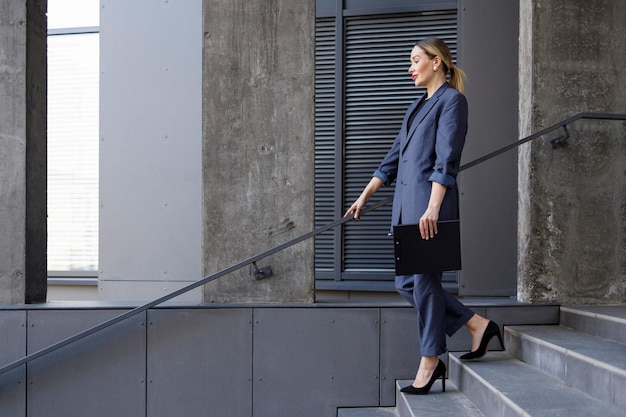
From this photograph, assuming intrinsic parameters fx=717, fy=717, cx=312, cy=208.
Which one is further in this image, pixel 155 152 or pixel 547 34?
pixel 155 152

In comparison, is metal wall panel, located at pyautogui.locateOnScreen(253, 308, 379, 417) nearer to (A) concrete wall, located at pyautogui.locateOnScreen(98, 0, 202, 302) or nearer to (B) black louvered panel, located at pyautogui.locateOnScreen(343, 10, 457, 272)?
(B) black louvered panel, located at pyautogui.locateOnScreen(343, 10, 457, 272)

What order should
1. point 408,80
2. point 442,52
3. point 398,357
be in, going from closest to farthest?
point 442,52 → point 398,357 → point 408,80

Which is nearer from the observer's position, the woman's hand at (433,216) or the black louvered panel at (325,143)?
the woman's hand at (433,216)

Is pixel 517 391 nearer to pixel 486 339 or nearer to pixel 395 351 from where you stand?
pixel 486 339

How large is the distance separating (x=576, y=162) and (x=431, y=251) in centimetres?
151

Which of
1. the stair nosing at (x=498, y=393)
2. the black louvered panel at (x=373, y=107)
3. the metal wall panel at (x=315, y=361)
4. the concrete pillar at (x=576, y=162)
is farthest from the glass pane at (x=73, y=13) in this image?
the stair nosing at (x=498, y=393)

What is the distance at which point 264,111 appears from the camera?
445 cm

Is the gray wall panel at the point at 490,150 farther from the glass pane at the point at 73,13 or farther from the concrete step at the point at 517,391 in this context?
the glass pane at the point at 73,13

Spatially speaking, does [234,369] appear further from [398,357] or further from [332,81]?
[332,81]

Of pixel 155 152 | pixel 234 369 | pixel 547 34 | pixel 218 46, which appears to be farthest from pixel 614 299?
pixel 155 152

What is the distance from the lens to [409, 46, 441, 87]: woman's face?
3.71m

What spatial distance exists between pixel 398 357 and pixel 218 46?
2.21 meters

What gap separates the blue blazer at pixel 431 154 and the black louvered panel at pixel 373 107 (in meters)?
2.88

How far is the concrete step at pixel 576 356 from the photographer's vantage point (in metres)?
3.01
